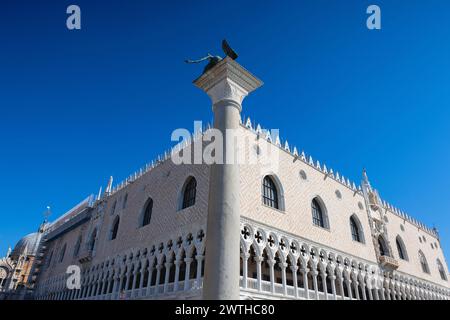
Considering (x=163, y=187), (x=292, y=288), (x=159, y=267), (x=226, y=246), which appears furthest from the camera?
(x=163, y=187)

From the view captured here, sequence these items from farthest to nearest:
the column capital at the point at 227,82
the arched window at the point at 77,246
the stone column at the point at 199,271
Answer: the arched window at the point at 77,246, the stone column at the point at 199,271, the column capital at the point at 227,82

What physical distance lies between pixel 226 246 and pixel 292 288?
10047 millimetres

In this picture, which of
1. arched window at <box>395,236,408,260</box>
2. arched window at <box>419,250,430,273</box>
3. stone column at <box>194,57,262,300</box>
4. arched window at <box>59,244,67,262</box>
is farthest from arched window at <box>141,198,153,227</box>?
arched window at <box>419,250,430,273</box>

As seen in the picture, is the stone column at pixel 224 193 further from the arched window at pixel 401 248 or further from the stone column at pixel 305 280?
the arched window at pixel 401 248

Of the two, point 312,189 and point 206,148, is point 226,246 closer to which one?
point 206,148

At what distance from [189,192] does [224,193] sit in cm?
1019

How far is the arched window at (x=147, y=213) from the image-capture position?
1822 centimetres

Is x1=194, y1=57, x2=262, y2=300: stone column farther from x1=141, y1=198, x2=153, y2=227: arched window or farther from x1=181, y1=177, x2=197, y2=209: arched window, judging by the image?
x1=141, y1=198, x2=153, y2=227: arched window

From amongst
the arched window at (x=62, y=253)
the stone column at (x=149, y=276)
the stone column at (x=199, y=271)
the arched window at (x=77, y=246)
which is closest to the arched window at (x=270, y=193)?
the stone column at (x=199, y=271)

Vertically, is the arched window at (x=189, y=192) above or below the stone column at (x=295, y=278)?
above

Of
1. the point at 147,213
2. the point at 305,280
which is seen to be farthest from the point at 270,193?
the point at 147,213

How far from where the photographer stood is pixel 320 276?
16.5 metres

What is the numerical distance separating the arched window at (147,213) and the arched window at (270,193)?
705 cm
